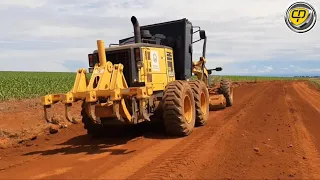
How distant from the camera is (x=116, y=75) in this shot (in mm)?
7414

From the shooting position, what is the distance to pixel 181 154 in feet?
21.1

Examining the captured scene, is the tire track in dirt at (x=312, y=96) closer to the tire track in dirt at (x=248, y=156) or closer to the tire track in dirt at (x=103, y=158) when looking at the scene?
the tire track in dirt at (x=248, y=156)

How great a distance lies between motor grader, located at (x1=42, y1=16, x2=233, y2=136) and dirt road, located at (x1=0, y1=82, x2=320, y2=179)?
0.54 meters

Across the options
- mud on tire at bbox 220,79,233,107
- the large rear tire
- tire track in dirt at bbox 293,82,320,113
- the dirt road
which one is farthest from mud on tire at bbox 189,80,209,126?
tire track in dirt at bbox 293,82,320,113

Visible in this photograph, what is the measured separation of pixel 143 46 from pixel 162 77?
1109 mm

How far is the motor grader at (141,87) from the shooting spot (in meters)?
7.20

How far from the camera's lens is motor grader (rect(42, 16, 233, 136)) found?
23.6 feet

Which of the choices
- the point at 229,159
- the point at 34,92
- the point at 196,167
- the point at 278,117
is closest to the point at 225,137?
the point at 229,159

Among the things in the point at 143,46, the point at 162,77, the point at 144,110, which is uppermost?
the point at 143,46

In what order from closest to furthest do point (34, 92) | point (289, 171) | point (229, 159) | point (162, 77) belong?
1. point (289, 171)
2. point (229, 159)
3. point (162, 77)
4. point (34, 92)

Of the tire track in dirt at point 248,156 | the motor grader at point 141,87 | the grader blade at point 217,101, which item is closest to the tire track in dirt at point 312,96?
the grader blade at point 217,101

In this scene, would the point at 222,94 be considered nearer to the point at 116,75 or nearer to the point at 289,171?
the point at 116,75

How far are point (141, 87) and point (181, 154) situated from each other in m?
1.61

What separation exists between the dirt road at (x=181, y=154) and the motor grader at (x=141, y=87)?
1.77ft
